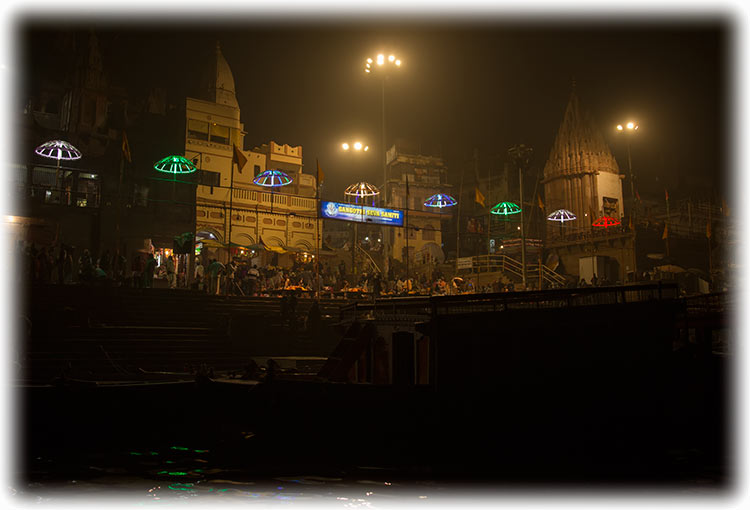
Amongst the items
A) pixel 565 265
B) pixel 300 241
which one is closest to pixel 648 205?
pixel 565 265

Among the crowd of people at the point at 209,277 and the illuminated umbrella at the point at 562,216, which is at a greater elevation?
the illuminated umbrella at the point at 562,216

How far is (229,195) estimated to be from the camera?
3919 cm

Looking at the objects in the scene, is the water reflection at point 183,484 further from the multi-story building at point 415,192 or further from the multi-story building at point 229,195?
the multi-story building at point 415,192

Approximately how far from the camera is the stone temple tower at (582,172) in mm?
47188

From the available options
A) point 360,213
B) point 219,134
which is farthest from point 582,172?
point 219,134

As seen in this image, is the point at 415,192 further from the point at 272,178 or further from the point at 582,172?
the point at 272,178

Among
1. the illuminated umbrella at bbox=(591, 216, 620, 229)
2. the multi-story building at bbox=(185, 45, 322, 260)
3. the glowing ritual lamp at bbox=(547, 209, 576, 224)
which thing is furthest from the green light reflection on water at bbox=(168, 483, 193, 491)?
the illuminated umbrella at bbox=(591, 216, 620, 229)

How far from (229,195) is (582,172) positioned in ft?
100

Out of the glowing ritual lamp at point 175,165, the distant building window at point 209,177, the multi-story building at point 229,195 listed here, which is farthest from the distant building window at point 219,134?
the glowing ritual lamp at point 175,165

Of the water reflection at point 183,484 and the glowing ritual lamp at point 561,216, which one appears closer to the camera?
the water reflection at point 183,484

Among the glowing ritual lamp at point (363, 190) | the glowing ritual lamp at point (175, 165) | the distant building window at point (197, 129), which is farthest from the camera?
the distant building window at point (197, 129)

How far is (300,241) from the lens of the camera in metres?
41.2

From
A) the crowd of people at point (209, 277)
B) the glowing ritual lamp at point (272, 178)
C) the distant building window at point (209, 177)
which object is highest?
the distant building window at point (209, 177)

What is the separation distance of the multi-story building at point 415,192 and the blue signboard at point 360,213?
59.0 feet
